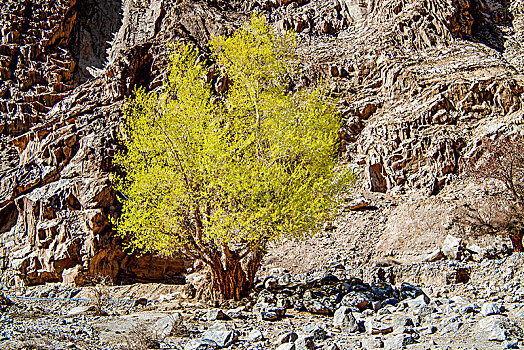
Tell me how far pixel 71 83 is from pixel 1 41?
1029 centimetres

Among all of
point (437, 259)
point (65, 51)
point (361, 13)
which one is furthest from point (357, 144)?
Result: point (65, 51)

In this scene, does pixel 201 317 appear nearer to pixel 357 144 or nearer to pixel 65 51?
pixel 357 144

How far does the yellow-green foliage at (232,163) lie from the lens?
1013cm

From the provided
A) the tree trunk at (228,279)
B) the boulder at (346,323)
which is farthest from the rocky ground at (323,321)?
the tree trunk at (228,279)

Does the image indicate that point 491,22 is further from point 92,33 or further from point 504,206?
point 92,33

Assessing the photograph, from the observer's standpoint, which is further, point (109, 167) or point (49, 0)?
point (49, 0)

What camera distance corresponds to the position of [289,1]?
4216cm

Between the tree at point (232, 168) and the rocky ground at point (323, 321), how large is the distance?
2045 millimetres

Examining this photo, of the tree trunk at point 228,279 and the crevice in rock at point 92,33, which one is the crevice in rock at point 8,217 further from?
the tree trunk at point 228,279

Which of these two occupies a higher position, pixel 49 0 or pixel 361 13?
pixel 49 0

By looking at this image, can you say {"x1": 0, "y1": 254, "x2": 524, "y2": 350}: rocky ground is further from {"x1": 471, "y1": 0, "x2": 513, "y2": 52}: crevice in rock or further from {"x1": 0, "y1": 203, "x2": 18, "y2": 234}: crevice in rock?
{"x1": 471, "y1": 0, "x2": 513, "y2": 52}: crevice in rock

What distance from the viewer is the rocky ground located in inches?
224

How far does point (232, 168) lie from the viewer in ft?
33.0

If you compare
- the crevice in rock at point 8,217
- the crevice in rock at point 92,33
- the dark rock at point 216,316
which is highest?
the crevice in rock at point 92,33
